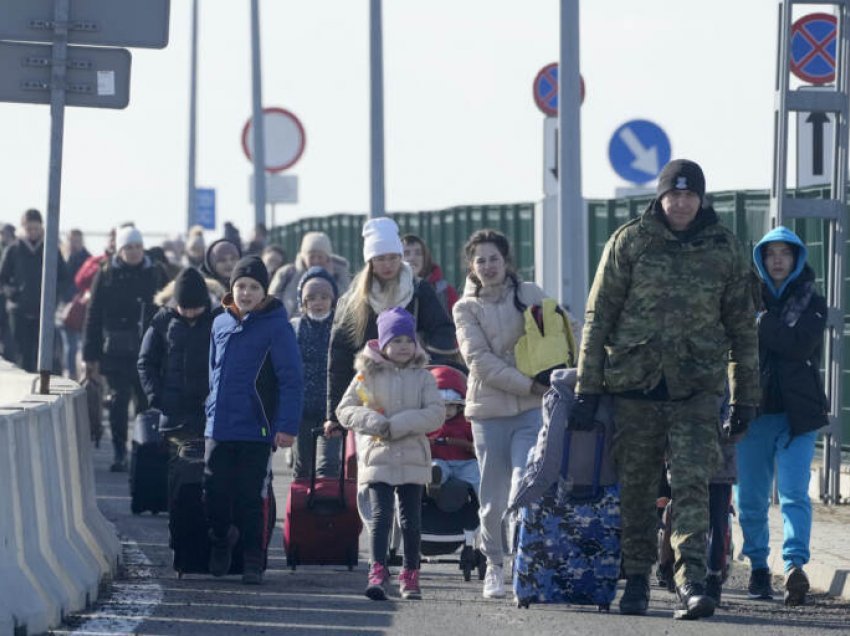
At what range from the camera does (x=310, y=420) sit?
15.6 m

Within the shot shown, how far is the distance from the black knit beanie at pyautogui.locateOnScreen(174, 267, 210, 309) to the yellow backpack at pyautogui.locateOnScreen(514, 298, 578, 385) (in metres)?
2.71

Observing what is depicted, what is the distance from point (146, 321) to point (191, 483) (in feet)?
19.3

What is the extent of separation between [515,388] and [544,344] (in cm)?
28

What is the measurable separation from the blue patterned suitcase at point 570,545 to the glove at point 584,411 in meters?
0.17

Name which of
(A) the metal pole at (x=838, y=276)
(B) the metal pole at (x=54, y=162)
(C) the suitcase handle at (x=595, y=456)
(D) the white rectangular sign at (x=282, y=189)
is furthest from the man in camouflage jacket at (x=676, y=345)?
(D) the white rectangular sign at (x=282, y=189)

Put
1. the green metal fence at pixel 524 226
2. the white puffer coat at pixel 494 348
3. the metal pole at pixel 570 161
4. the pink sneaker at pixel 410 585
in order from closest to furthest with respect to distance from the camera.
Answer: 1. the pink sneaker at pixel 410 585
2. the white puffer coat at pixel 494 348
3. the green metal fence at pixel 524 226
4. the metal pole at pixel 570 161

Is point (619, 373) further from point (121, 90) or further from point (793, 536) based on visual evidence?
point (121, 90)

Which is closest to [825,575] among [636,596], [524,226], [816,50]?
[636,596]

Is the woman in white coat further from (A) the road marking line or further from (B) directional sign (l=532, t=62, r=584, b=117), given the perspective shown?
(B) directional sign (l=532, t=62, r=584, b=117)

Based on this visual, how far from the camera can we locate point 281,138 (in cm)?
3428

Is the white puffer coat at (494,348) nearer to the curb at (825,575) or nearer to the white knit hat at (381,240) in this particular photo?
the white knit hat at (381,240)

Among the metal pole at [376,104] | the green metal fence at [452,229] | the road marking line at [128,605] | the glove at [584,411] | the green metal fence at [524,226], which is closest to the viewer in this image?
the road marking line at [128,605]

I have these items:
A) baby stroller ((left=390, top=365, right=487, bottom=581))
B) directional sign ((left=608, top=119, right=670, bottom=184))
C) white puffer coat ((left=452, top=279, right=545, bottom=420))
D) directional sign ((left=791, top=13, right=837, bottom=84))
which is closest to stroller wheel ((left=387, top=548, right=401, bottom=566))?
baby stroller ((left=390, top=365, right=487, bottom=581))

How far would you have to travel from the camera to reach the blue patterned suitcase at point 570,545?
40.0 ft
